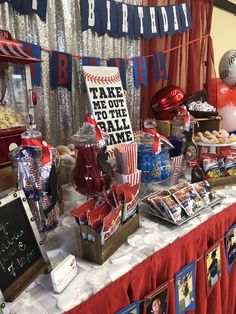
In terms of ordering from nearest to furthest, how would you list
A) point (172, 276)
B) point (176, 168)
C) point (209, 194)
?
1. point (172, 276)
2. point (209, 194)
3. point (176, 168)

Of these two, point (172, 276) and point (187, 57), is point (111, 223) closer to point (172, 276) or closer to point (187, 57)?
point (172, 276)

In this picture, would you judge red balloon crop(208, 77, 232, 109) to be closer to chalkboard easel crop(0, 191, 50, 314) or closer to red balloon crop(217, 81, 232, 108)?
red balloon crop(217, 81, 232, 108)

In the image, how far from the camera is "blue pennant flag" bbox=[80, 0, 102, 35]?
1847mm

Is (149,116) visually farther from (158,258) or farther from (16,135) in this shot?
(158,258)

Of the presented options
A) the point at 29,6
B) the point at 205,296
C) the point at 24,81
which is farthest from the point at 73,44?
the point at 205,296

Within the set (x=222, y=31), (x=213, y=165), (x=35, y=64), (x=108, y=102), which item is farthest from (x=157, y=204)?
(x=222, y=31)

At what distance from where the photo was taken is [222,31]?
3.41m

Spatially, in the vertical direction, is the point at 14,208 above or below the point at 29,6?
below

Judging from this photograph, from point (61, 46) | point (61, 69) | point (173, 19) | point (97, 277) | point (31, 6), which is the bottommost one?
point (97, 277)

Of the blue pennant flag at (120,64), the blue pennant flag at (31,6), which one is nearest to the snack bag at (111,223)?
the blue pennant flag at (31,6)

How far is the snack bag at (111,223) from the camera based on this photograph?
0.77 meters

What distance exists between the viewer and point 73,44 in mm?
1923

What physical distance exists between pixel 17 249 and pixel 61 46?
1493mm

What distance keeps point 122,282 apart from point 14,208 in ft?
1.11
